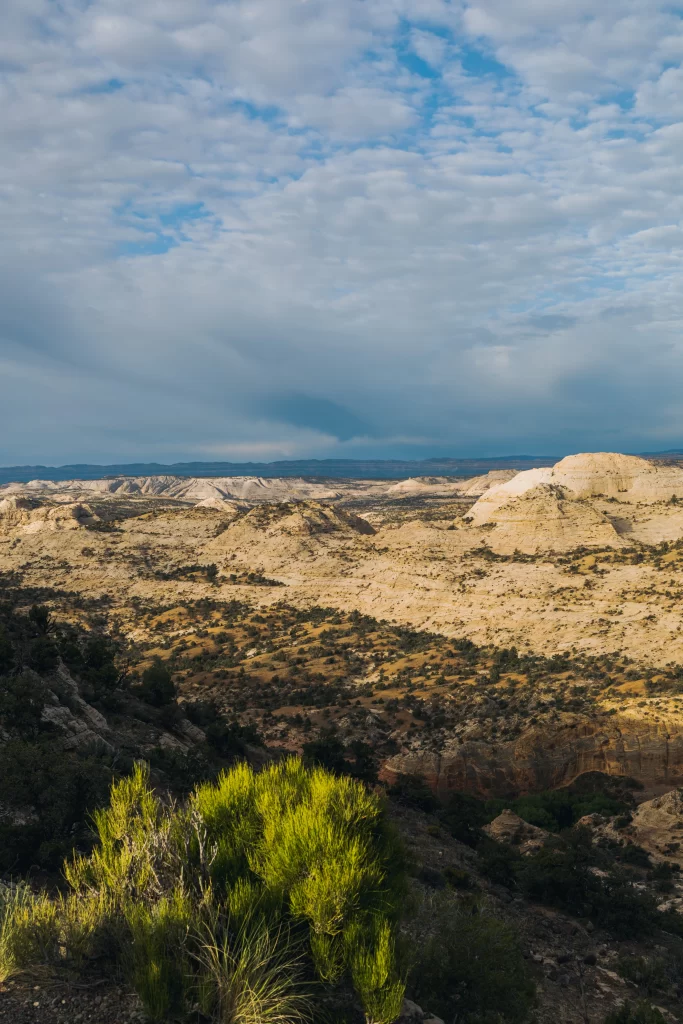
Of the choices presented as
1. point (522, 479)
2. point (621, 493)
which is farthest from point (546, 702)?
point (522, 479)

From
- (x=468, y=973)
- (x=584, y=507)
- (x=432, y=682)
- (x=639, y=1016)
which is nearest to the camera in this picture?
(x=468, y=973)

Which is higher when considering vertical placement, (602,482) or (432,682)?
(602,482)

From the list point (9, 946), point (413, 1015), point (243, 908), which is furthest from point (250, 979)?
point (413, 1015)

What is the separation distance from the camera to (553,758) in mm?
32312

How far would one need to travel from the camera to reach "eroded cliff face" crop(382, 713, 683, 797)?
31.1 metres

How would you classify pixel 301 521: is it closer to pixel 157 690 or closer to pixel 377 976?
pixel 157 690

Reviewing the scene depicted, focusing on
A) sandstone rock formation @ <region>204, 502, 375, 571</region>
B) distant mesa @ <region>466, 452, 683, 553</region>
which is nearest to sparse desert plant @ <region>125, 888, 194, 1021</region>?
distant mesa @ <region>466, 452, 683, 553</region>

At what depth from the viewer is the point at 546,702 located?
3591 cm

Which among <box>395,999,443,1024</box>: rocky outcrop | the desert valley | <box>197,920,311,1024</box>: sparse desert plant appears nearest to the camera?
<box>197,920,311,1024</box>: sparse desert plant

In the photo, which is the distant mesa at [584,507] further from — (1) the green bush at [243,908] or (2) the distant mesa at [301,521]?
(1) the green bush at [243,908]

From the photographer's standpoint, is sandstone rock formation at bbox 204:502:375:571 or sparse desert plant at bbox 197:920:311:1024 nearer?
sparse desert plant at bbox 197:920:311:1024

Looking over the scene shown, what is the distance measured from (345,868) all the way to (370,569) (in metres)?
55.6

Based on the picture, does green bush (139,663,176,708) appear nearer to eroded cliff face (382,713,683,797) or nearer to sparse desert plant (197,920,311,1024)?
eroded cliff face (382,713,683,797)

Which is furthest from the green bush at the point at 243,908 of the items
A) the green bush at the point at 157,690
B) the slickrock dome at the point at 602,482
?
the slickrock dome at the point at 602,482
